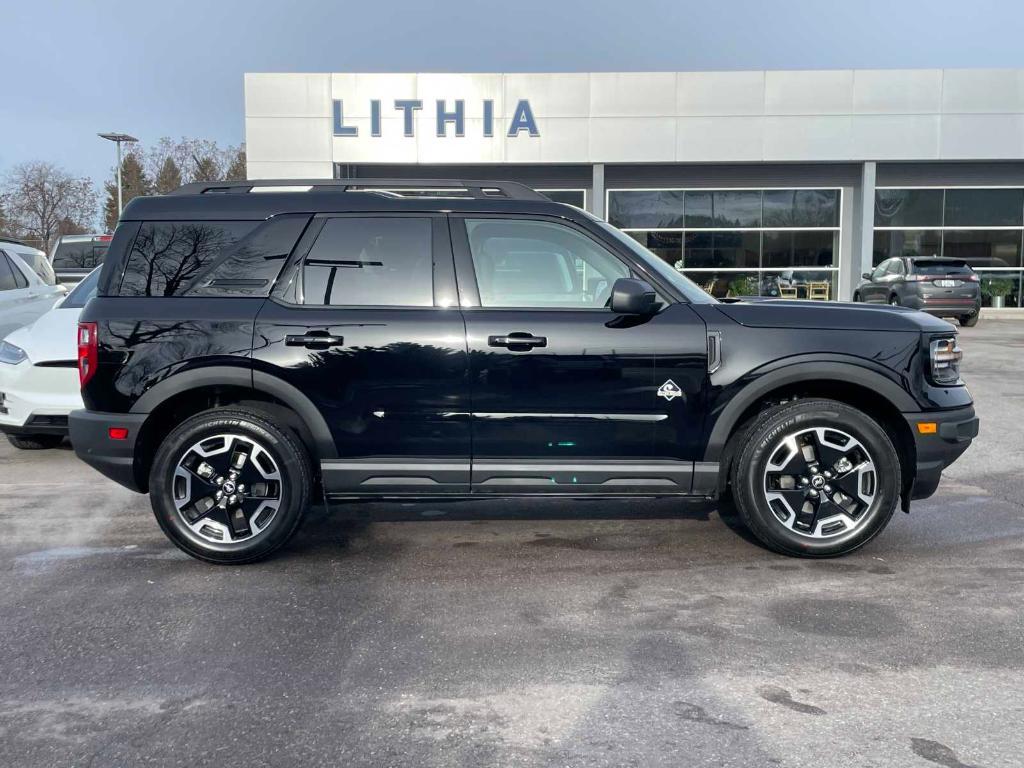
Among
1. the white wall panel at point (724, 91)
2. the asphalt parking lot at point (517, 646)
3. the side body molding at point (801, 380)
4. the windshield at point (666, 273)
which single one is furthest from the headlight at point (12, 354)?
the white wall panel at point (724, 91)

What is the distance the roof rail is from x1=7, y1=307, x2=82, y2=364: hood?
2913 mm

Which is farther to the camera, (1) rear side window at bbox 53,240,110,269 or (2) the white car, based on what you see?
(1) rear side window at bbox 53,240,110,269

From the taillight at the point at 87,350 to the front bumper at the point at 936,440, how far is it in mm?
4299

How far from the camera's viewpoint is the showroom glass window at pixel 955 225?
2564cm

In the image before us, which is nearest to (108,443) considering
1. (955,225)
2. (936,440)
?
(936,440)

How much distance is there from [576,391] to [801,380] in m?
1.18

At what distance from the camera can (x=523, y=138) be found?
24.2m

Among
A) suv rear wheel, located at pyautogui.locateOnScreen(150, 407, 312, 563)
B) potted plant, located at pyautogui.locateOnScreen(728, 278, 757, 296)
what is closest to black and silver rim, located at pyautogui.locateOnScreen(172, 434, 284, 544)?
suv rear wheel, located at pyautogui.locateOnScreen(150, 407, 312, 563)

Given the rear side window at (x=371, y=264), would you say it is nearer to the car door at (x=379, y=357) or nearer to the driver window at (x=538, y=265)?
the car door at (x=379, y=357)

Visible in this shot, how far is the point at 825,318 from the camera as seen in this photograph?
4711 millimetres

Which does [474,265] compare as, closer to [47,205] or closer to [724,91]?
[724,91]

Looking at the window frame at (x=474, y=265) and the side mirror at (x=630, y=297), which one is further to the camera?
the window frame at (x=474, y=265)

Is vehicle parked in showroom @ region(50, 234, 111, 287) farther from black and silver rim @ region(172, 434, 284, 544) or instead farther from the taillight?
black and silver rim @ region(172, 434, 284, 544)

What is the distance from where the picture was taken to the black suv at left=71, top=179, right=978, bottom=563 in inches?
182
